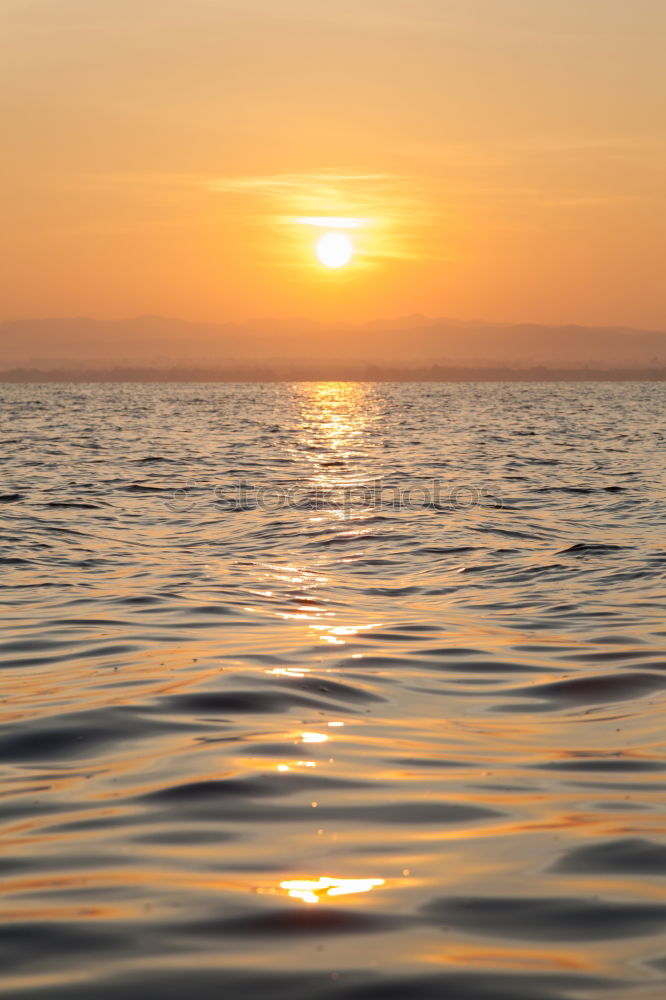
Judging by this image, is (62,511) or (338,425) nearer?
(62,511)

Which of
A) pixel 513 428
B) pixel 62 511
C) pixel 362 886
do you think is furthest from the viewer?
pixel 513 428

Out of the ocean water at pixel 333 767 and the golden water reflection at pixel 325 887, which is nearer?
the ocean water at pixel 333 767

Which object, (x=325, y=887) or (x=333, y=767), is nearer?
(x=325, y=887)

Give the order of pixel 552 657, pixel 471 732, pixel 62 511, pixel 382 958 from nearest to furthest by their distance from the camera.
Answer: pixel 382 958 < pixel 471 732 < pixel 552 657 < pixel 62 511

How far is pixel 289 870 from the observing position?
462cm

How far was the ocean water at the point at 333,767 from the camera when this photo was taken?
387 cm

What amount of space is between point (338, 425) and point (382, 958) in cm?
6518

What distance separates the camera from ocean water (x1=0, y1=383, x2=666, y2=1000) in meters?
3.87

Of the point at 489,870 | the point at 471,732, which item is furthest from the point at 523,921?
the point at 471,732

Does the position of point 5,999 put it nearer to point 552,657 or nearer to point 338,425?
point 552,657

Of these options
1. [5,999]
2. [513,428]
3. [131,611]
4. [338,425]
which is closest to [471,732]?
[5,999]

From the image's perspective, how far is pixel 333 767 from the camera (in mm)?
6188

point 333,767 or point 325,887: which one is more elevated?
point 325,887

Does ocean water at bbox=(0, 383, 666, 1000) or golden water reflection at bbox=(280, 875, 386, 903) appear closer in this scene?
ocean water at bbox=(0, 383, 666, 1000)
